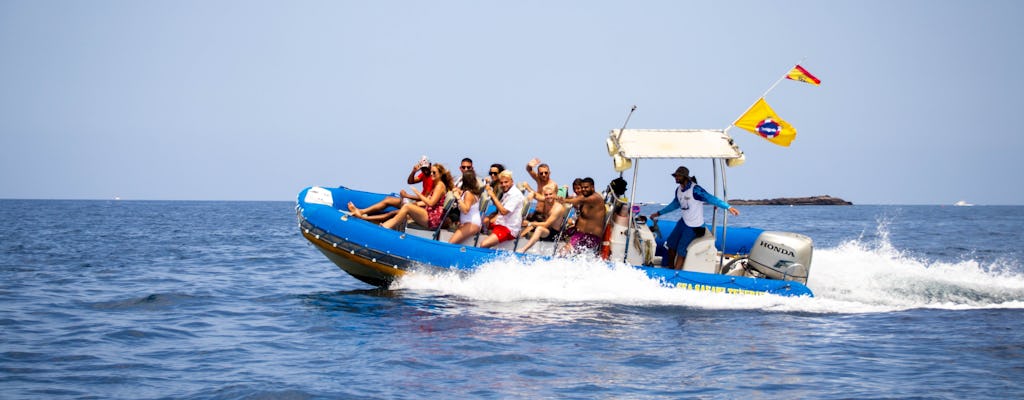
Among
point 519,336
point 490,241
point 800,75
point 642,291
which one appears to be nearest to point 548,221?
point 490,241

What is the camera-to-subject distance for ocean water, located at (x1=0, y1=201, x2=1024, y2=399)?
23.4ft

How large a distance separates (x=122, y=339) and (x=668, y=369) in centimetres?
514

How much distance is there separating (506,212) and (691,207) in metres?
2.20

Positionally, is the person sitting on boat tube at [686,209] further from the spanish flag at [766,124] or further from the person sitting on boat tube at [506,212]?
the person sitting on boat tube at [506,212]

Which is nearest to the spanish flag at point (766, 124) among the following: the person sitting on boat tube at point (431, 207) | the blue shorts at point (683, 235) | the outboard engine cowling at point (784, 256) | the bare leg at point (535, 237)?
the outboard engine cowling at point (784, 256)

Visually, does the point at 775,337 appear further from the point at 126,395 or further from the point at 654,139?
the point at 126,395

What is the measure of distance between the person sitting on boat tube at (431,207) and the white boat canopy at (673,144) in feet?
7.07

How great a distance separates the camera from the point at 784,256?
35.9 ft

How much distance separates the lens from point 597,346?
28.0 feet

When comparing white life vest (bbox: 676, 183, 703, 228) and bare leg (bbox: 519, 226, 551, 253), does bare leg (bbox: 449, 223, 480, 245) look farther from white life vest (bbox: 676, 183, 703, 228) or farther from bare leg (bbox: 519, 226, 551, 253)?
white life vest (bbox: 676, 183, 703, 228)

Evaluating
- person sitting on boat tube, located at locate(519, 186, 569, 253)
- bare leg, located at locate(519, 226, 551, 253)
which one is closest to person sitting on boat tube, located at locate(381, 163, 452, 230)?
person sitting on boat tube, located at locate(519, 186, 569, 253)

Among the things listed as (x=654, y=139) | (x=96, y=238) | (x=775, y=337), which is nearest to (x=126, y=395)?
(x=775, y=337)

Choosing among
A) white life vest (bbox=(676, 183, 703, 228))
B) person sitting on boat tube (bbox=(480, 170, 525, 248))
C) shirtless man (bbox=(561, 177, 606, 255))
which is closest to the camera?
white life vest (bbox=(676, 183, 703, 228))

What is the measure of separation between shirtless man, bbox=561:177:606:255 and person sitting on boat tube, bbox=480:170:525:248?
2.18ft
